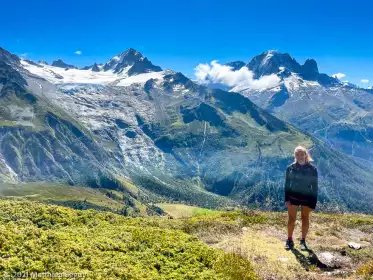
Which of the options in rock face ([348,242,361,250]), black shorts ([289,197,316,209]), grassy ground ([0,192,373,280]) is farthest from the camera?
black shorts ([289,197,316,209])

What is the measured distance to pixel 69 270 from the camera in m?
11.2

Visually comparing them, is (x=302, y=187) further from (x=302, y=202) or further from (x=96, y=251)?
(x=96, y=251)

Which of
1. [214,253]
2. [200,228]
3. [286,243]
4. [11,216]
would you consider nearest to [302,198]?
[286,243]

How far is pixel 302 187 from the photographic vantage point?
22.2 m

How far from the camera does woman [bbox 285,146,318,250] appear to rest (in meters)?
21.9

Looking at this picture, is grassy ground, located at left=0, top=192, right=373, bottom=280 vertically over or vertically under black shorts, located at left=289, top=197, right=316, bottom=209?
under

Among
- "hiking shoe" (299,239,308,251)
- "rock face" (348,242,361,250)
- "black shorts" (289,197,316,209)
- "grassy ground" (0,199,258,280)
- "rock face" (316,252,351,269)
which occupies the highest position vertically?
"black shorts" (289,197,316,209)

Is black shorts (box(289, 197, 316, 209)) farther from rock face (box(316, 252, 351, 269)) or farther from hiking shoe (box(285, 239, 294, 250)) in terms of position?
rock face (box(316, 252, 351, 269))

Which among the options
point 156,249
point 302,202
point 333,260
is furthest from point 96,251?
point 302,202

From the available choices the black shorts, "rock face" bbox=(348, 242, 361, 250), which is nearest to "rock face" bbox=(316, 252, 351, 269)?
"rock face" bbox=(348, 242, 361, 250)

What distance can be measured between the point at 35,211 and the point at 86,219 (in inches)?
96.2

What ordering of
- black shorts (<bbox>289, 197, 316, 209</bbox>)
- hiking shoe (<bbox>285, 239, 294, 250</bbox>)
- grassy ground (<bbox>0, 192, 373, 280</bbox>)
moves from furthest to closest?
black shorts (<bbox>289, 197, 316, 209</bbox>)
hiking shoe (<bbox>285, 239, 294, 250</bbox>)
grassy ground (<bbox>0, 192, 373, 280</bbox>)

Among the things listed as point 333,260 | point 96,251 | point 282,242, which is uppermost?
point 96,251

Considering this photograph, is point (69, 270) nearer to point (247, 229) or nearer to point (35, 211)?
point (35, 211)
